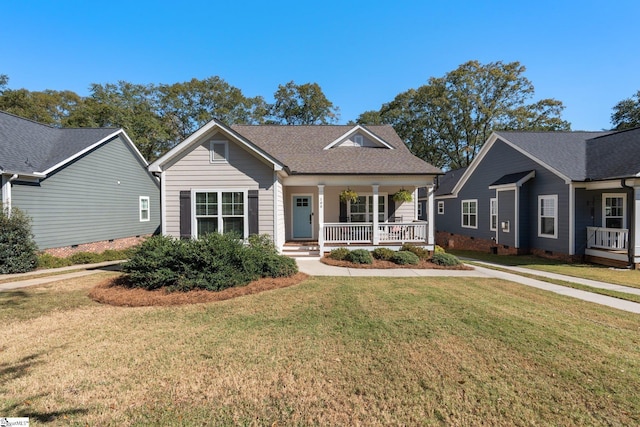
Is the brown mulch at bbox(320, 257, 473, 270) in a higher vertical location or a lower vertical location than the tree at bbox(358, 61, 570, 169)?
lower

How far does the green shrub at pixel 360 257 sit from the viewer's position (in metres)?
10.6

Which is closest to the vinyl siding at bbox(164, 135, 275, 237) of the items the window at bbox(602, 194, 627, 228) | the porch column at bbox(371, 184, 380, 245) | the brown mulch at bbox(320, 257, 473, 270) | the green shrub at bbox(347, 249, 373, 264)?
the brown mulch at bbox(320, 257, 473, 270)

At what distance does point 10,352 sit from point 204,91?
37.4 m

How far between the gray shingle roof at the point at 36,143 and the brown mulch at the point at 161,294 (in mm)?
7543

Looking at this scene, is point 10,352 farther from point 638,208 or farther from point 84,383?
point 638,208

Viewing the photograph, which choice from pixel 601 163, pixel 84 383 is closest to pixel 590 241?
pixel 601 163

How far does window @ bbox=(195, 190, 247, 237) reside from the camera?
10.8 metres

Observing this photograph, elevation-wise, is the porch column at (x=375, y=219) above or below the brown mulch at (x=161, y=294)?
above

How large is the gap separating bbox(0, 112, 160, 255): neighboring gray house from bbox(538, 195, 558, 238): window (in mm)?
21845

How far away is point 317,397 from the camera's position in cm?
312

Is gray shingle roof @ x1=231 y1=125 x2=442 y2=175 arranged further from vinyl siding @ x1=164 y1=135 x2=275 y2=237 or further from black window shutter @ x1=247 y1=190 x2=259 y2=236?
black window shutter @ x1=247 y1=190 x2=259 y2=236

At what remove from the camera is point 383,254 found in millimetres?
11117

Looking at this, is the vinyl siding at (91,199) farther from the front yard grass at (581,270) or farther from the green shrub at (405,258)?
the front yard grass at (581,270)

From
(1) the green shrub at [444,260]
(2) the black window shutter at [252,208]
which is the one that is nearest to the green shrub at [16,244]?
(2) the black window shutter at [252,208]
